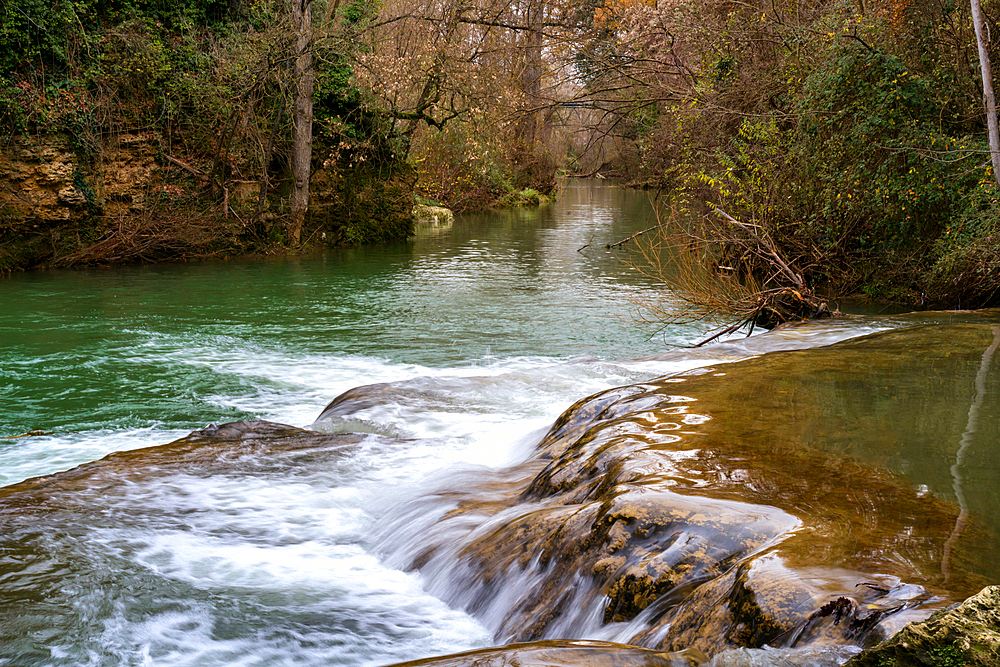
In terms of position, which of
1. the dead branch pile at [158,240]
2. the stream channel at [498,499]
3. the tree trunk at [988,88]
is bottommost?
the stream channel at [498,499]

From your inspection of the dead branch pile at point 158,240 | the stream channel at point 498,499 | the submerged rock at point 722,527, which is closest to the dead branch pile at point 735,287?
the stream channel at point 498,499

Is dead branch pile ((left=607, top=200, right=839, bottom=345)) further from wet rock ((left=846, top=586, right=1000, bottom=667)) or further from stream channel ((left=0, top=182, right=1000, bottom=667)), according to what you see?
wet rock ((left=846, top=586, right=1000, bottom=667))

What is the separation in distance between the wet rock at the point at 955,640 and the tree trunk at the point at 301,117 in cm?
2003

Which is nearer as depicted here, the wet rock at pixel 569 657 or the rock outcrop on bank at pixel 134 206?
the wet rock at pixel 569 657

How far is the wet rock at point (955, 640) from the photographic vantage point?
230 cm

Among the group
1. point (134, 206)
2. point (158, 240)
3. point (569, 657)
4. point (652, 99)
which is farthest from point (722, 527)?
point (134, 206)

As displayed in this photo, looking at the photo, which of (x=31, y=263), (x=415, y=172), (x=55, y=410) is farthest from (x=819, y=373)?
(x=415, y=172)

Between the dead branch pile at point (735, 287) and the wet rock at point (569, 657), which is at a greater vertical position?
the dead branch pile at point (735, 287)

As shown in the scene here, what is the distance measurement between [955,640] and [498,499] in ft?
12.5

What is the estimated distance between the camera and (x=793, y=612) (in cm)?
323

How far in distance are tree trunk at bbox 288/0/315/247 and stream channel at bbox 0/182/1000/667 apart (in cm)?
1085

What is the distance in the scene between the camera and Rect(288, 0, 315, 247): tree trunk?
20219 millimetres

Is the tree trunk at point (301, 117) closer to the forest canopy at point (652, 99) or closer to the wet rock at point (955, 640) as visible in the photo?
the forest canopy at point (652, 99)

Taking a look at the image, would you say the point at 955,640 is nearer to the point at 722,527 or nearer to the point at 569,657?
the point at 569,657
